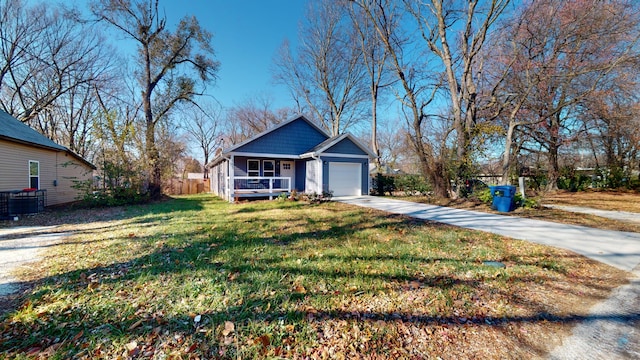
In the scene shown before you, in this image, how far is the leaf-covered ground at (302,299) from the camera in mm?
2037

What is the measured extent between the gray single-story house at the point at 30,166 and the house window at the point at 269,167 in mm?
8473

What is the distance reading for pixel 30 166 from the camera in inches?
402

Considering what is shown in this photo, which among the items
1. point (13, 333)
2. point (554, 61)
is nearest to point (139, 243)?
point (13, 333)

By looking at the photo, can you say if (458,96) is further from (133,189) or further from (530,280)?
(133,189)

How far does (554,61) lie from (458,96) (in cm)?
378

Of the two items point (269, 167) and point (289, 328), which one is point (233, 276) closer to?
point (289, 328)

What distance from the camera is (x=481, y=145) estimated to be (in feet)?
34.7

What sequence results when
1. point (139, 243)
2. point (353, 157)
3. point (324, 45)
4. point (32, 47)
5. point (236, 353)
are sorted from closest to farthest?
point (236, 353) < point (139, 243) < point (353, 157) < point (32, 47) < point (324, 45)

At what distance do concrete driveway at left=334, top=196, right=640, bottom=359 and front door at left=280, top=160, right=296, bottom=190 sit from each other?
30.1 feet

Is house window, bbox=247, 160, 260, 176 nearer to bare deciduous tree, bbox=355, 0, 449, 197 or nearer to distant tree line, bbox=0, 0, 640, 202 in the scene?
distant tree line, bbox=0, 0, 640, 202

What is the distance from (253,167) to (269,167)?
982 mm

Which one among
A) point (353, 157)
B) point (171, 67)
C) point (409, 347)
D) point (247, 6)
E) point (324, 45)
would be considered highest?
point (324, 45)

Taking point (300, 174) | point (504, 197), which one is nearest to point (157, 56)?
point (300, 174)

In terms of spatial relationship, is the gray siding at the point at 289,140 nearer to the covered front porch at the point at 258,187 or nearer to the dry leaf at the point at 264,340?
the covered front porch at the point at 258,187
